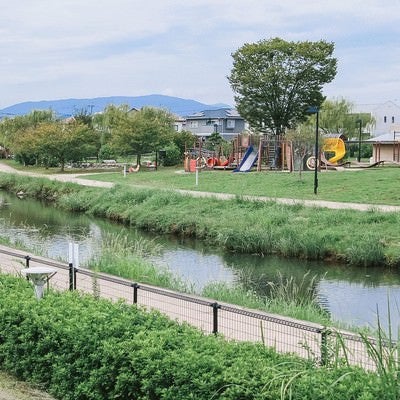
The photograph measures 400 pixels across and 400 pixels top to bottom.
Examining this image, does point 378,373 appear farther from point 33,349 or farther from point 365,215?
point 365,215

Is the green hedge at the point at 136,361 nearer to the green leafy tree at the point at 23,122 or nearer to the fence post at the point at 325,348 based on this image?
the fence post at the point at 325,348

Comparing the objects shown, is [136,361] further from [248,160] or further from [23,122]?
[23,122]

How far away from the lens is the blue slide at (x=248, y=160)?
3791 cm

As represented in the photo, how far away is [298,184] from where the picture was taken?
29156 mm

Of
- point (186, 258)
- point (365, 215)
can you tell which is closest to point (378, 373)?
point (186, 258)

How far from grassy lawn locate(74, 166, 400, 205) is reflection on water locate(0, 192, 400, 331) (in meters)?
6.41

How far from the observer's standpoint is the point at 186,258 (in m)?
18.2

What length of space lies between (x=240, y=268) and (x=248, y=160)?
22.3 meters

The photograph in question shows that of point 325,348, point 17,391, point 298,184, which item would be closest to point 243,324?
point 325,348

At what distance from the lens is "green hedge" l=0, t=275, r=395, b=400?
14.9ft

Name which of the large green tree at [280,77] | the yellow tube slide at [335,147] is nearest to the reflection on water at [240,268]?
the yellow tube slide at [335,147]

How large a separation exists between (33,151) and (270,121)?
17788 mm

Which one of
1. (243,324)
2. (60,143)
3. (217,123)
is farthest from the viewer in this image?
(217,123)

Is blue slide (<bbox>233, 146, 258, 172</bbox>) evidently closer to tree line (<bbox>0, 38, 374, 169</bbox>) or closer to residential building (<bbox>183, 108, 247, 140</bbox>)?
tree line (<bbox>0, 38, 374, 169</bbox>)
